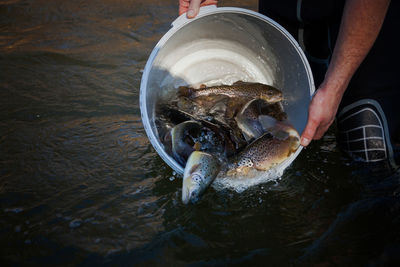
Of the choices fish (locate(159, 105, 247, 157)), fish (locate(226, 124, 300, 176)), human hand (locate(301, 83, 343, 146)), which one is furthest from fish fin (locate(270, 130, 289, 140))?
fish (locate(159, 105, 247, 157))

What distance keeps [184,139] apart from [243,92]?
2.11ft

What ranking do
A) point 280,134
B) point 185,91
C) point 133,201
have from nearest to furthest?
point 280,134 → point 133,201 → point 185,91

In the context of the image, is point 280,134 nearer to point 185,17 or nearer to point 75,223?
point 185,17

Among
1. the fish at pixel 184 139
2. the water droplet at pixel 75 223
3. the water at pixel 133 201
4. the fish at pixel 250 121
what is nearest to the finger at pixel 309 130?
the fish at pixel 250 121

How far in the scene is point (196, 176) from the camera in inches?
56.2

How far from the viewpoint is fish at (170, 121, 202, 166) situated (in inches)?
67.5

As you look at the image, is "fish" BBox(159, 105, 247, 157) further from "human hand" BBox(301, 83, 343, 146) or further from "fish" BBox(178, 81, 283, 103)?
"human hand" BBox(301, 83, 343, 146)

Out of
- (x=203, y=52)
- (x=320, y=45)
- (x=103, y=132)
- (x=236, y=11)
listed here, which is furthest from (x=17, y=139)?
(x=320, y=45)

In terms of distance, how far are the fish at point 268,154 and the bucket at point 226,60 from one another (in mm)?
61

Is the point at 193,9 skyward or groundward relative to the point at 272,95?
skyward

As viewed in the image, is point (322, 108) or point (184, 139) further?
point (184, 139)

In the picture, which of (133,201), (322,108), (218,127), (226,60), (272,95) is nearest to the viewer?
(322,108)


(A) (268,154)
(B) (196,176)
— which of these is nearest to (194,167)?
(B) (196,176)

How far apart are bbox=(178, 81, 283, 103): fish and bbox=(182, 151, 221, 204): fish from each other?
807 mm
